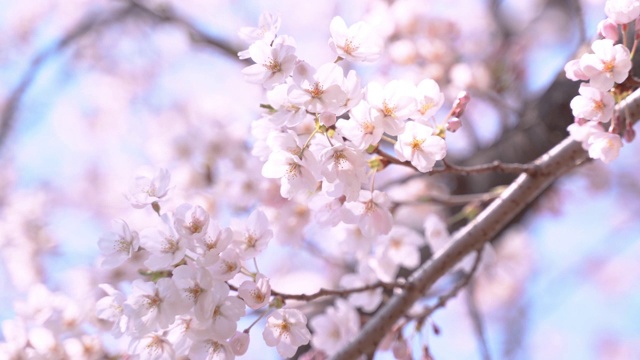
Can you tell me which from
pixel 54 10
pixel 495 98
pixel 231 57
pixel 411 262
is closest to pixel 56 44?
pixel 231 57

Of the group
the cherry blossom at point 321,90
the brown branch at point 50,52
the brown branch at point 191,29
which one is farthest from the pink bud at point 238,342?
the brown branch at point 50,52

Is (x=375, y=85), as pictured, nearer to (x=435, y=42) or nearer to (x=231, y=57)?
(x=231, y=57)

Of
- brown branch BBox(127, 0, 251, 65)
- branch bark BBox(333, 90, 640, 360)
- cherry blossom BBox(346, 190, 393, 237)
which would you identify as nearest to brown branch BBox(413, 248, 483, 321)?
branch bark BBox(333, 90, 640, 360)

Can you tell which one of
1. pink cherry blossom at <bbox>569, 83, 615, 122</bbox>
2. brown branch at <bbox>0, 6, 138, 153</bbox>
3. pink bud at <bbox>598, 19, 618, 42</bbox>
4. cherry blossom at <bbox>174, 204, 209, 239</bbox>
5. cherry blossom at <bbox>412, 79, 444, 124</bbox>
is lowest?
brown branch at <bbox>0, 6, 138, 153</bbox>

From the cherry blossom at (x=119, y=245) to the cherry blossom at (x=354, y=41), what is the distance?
19.4 inches

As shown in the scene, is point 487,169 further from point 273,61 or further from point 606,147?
point 273,61

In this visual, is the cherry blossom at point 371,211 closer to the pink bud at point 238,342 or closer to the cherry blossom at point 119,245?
the pink bud at point 238,342

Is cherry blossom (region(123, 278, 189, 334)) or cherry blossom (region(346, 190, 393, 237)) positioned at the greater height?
cherry blossom (region(346, 190, 393, 237))

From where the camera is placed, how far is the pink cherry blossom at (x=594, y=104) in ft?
3.66

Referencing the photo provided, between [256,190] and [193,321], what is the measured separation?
1134 millimetres

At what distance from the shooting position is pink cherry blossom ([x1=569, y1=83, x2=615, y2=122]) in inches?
43.9

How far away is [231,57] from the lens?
2533 millimetres

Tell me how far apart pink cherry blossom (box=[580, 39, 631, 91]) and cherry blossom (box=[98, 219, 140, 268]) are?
2.79 feet

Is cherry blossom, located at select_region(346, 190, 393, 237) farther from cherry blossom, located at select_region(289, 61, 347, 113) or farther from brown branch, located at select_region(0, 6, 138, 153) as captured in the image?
brown branch, located at select_region(0, 6, 138, 153)
